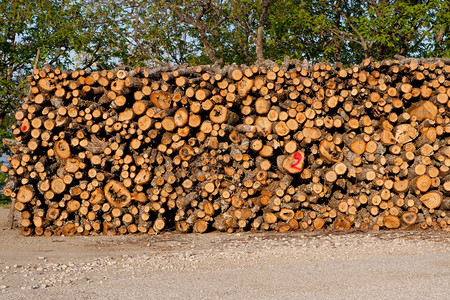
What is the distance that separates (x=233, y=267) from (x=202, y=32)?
9.34 metres

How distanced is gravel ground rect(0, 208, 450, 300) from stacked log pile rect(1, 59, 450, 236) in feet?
1.44

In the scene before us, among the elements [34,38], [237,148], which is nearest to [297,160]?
A: [237,148]

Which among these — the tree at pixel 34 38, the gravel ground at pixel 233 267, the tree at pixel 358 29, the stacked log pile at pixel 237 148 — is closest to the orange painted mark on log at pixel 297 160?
the stacked log pile at pixel 237 148

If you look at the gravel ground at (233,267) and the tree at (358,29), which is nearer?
the gravel ground at (233,267)

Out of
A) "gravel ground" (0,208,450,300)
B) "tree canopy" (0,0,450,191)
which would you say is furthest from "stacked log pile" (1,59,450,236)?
"tree canopy" (0,0,450,191)

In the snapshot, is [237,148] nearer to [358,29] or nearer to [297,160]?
[297,160]

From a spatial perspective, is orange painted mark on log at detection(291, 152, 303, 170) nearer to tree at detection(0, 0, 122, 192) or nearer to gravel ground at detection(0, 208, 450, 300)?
gravel ground at detection(0, 208, 450, 300)

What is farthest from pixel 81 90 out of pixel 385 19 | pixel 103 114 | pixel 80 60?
pixel 385 19

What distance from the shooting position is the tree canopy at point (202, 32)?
1168 centimetres

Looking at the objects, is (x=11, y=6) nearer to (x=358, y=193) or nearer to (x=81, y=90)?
(x=81, y=90)

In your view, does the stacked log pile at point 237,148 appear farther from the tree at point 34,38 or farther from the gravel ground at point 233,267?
the tree at point 34,38

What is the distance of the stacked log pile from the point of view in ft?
20.7

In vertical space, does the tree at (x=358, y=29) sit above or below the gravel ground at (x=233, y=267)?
above

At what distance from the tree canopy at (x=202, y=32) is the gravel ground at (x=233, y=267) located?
6913 millimetres
